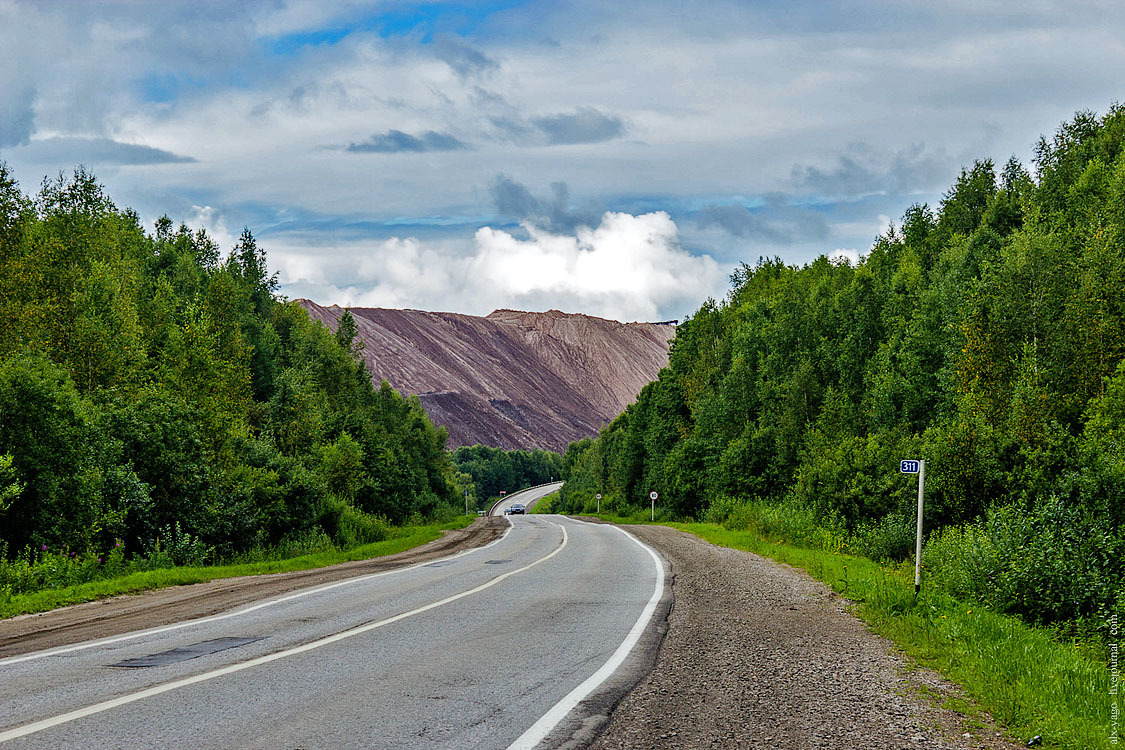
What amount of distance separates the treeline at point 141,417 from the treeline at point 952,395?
18752 millimetres

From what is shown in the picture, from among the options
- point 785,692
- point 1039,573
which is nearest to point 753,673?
point 785,692

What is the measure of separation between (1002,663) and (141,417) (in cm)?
2223

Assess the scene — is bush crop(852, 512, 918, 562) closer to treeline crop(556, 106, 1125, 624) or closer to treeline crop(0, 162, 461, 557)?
treeline crop(556, 106, 1125, 624)

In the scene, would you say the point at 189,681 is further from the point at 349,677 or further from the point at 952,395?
the point at 952,395

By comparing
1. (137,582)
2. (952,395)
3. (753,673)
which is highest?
(952,395)

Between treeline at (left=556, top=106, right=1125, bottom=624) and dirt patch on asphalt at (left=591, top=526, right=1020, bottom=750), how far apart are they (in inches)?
271

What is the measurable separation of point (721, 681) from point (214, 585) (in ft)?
39.1

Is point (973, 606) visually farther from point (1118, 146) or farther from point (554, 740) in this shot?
Result: point (1118, 146)

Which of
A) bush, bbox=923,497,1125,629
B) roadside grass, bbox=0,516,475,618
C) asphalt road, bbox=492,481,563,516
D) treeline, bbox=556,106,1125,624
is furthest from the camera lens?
asphalt road, bbox=492,481,563,516

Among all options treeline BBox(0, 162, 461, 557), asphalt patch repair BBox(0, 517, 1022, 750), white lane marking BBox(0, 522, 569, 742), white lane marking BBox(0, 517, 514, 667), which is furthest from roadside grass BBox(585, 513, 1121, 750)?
treeline BBox(0, 162, 461, 557)

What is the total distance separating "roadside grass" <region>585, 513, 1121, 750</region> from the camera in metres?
6.24

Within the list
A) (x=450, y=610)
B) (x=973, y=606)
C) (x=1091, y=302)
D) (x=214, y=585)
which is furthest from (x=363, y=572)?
(x=1091, y=302)

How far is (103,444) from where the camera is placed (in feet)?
67.2

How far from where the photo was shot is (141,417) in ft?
75.7
